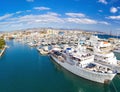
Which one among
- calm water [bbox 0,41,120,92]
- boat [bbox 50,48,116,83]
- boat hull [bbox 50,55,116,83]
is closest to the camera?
calm water [bbox 0,41,120,92]

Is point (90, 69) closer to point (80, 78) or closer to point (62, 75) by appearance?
point (80, 78)

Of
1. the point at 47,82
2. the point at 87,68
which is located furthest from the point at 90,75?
the point at 47,82

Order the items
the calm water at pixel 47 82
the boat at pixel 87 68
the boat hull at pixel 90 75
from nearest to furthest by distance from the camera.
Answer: the calm water at pixel 47 82 → the boat hull at pixel 90 75 → the boat at pixel 87 68

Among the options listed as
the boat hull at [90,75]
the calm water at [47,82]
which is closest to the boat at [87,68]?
the boat hull at [90,75]

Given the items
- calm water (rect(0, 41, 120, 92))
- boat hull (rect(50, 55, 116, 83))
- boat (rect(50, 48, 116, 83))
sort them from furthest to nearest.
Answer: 1. boat (rect(50, 48, 116, 83))
2. boat hull (rect(50, 55, 116, 83))
3. calm water (rect(0, 41, 120, 92))

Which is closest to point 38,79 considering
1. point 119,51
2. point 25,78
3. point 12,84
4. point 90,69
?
point 25,78

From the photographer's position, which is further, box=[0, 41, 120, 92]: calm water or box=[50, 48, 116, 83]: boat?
box=[50, 48, 116, 83]: boat

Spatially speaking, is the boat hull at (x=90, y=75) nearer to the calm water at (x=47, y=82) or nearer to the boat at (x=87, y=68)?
the boat at (x=87, y=68)

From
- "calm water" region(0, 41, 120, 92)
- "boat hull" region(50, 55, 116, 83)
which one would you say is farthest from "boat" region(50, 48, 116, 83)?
"calm water" region(0, 41, 120, 92)

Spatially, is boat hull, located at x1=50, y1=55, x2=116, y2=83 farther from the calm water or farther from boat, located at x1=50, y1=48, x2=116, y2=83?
the calm water

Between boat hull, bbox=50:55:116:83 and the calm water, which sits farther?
boat hull, bbox=50:55:116:83

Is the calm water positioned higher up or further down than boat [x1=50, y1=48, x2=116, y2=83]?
further down
